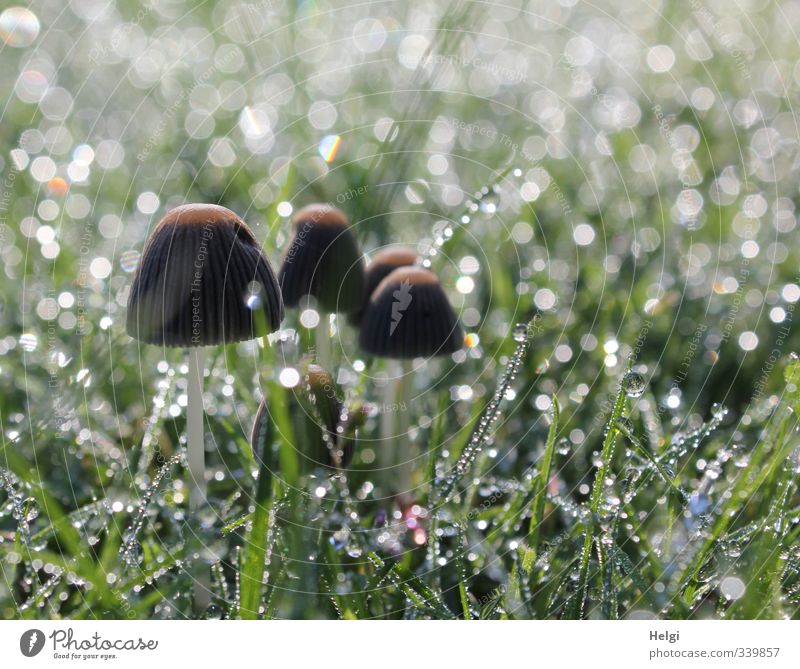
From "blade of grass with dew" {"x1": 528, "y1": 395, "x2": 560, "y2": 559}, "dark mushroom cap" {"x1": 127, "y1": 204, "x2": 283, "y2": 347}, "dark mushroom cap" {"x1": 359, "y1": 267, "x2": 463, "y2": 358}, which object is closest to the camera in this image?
"dark mushroom cap" {"x1": 127, "y1": 204, "x2": 283, "y2": 347}

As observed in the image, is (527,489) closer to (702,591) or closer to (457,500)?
(457,500)

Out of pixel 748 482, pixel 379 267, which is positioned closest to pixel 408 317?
pixel 379 267

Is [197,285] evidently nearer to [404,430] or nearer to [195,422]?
[195,422]

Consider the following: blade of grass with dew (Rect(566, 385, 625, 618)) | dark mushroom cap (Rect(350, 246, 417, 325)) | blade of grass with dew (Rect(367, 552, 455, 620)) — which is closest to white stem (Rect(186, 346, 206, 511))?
blade of grass with dew (Rect(367, 552, 455, 620))

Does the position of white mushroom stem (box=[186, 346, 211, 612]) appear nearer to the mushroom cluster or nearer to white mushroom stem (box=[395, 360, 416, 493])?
the mushroom cluster

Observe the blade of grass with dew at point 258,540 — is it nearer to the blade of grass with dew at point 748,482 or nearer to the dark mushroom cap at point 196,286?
the dark mushroom cap at point 196,286

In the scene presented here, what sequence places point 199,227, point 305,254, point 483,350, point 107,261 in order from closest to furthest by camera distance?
point 199,227 < point 305,254 < point 483,350 < point 107,261
